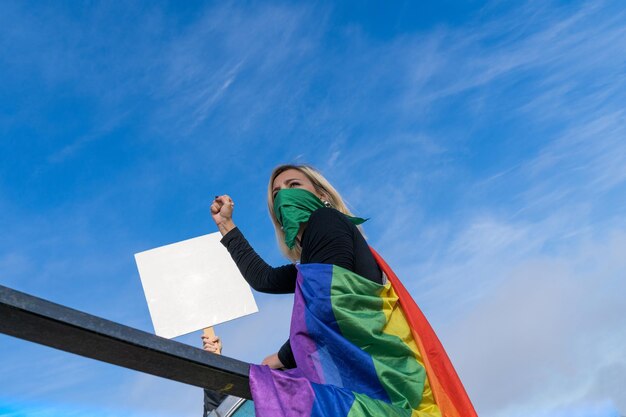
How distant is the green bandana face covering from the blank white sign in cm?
82

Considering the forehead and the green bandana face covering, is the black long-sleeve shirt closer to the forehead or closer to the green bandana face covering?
the green bandana face covering

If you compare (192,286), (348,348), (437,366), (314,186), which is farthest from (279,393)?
(192,286)

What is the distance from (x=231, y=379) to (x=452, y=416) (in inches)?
25.9

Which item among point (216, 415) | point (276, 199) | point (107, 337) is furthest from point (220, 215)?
point (216, 415)

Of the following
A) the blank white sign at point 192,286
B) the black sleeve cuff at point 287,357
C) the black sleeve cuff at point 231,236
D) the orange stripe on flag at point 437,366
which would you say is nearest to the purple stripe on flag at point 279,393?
the black sleeve cuff at point 287,357

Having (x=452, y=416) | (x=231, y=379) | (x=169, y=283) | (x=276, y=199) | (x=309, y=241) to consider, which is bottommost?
(x=452, y=416)

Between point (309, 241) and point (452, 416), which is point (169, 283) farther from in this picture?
point (452, 416)

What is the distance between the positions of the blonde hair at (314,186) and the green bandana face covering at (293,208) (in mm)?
153

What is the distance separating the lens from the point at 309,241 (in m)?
2.25

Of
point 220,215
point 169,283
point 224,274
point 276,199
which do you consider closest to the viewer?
point 276,199

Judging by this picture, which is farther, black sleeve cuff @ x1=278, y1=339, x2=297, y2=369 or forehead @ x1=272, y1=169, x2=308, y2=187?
forehead @ x1=272, y1=169, x2=308, y2=187

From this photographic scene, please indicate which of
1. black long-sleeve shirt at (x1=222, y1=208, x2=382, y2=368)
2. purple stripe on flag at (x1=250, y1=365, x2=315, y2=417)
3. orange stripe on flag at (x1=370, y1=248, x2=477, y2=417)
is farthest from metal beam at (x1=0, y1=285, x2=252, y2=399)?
orange stripe on flag at (x1=370, y1=248, x2=477, y2=417)

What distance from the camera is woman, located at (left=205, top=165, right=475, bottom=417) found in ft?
5.81

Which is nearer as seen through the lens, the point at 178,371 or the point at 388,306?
the point at 178,371
